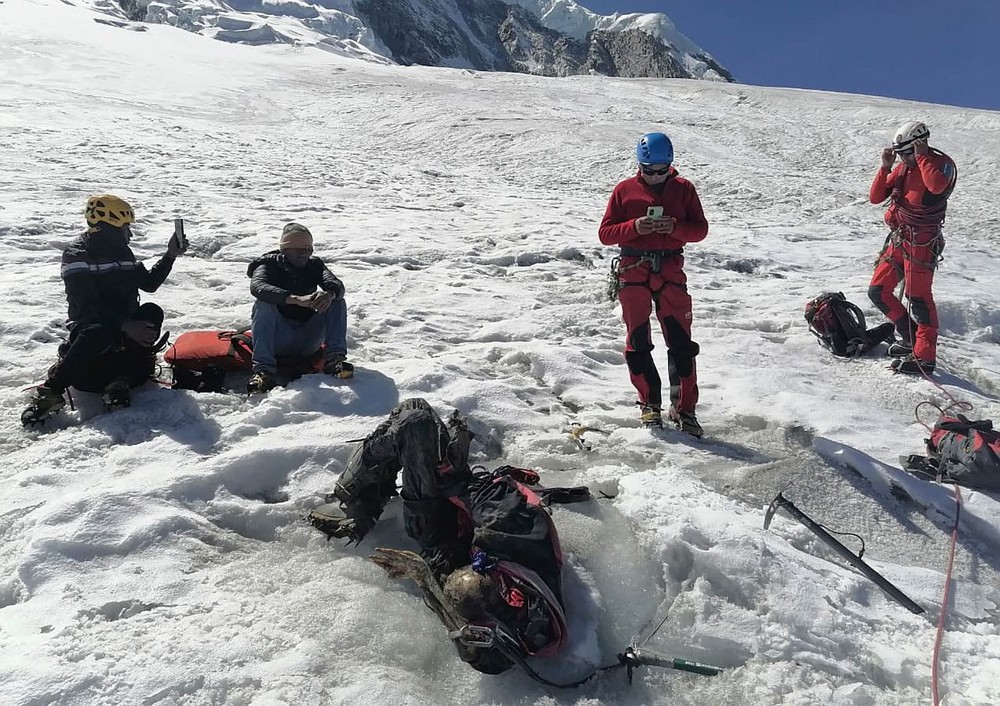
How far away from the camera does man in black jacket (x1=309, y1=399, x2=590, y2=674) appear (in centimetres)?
288

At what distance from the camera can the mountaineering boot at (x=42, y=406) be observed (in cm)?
444

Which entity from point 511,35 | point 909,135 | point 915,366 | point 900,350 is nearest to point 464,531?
point 915,366

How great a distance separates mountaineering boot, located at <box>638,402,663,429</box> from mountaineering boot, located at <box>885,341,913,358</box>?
→ 123 inches

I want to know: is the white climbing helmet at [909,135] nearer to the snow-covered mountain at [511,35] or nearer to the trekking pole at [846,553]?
the trekking pole at [846,553]

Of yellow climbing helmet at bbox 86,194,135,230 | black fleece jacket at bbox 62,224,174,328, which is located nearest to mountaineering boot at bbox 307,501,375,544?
black fleece jacket at bbox 62,224,174,328

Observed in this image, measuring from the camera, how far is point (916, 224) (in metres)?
6.46

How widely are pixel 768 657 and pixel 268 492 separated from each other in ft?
9.13

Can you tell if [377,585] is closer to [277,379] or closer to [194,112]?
[277,379]

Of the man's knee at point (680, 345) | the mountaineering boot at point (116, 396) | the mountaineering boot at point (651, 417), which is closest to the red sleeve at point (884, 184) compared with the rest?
the man's knee at point (680, 345)

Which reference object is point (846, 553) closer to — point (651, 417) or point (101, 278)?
point (651, 417)

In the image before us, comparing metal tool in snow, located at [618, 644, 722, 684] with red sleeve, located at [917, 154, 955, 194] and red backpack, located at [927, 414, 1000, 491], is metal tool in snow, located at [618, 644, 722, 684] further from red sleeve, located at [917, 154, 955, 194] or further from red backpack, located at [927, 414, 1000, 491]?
red sleeve, located at [917, 154, 955, 194]

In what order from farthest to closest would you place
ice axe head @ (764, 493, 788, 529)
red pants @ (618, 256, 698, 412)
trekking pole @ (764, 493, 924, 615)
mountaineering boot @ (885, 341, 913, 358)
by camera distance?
mountaineering boot @ (885, 341, 913, 358) → red pants @ (618, 256, 698, 412) → ice axe head @ (764, 493, 788, 529) → trekking pole @ (764, 493, 924, 615)

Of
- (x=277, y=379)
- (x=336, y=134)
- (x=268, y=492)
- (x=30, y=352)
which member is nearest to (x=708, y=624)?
(x=268, y=492)

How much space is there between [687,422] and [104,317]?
4266mm
